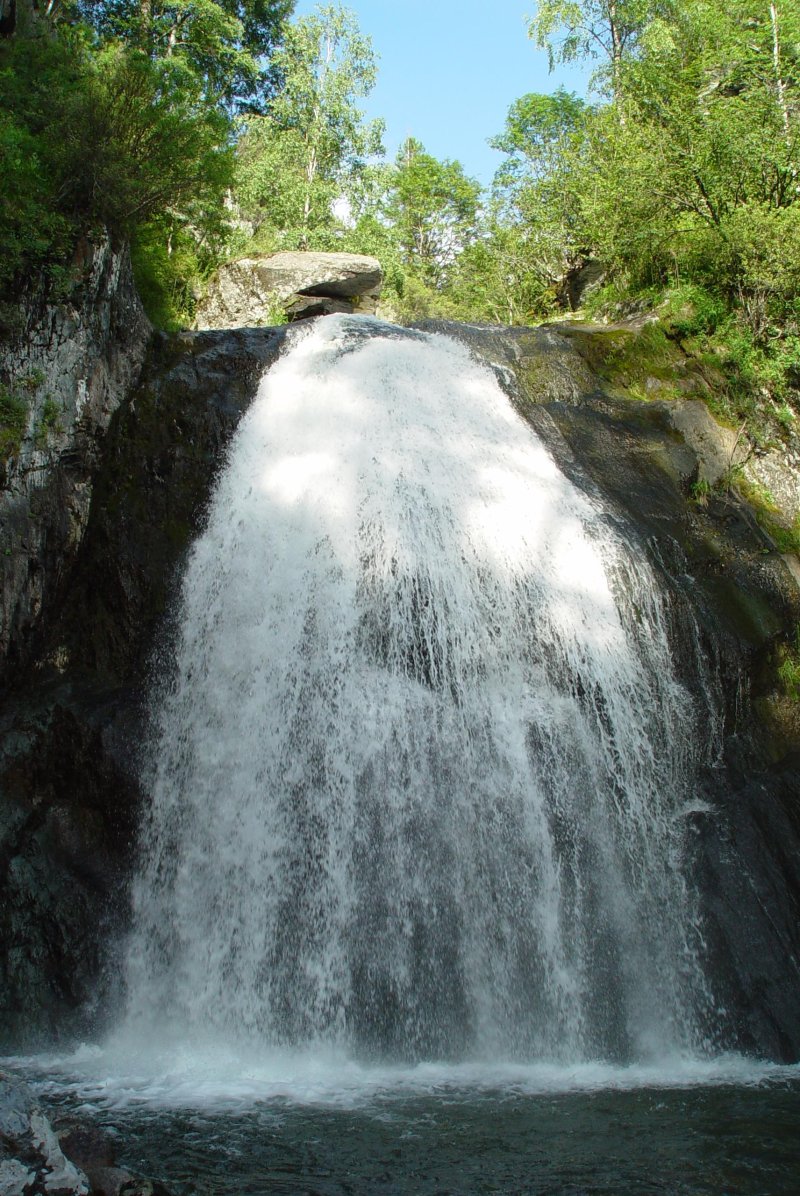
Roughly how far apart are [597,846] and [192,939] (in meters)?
3.62

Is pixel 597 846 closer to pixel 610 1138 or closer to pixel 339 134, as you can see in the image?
pixel 610 1138

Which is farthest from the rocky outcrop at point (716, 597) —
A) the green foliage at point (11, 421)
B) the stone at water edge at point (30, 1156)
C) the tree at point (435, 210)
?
the tree at point (435, 210)

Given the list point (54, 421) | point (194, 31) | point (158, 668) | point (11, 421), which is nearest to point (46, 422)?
point (54, 421)

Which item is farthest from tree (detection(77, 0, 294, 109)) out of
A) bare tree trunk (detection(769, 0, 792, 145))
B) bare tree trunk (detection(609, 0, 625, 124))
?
bare tree trunk (detection(769, 0, 792, 145))

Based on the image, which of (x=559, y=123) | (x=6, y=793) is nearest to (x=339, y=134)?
(x=559, y=123)

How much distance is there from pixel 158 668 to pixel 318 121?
2280 centimetres

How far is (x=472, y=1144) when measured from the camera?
4941 mm

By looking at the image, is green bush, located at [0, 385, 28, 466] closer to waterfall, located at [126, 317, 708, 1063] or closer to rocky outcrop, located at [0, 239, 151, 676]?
rocky outcrop, located at [0, 239, 151, 676]

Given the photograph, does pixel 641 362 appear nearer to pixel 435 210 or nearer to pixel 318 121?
pixel 318 121

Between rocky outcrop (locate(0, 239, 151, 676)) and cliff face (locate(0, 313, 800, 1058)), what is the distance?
13 cm

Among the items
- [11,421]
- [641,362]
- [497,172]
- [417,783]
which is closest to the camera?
[417,783]

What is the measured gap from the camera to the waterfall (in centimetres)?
707

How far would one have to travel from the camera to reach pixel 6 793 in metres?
8.26

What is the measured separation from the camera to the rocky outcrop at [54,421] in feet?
30.1
